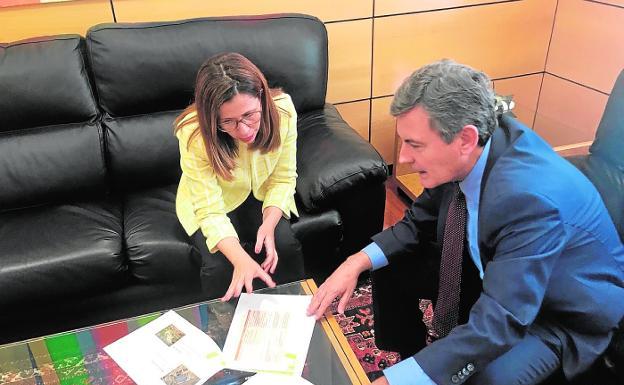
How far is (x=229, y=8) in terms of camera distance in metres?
2.40

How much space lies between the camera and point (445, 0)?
106 inches

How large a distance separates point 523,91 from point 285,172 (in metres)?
1.87

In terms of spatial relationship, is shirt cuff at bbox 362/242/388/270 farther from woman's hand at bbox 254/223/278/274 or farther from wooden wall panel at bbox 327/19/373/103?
wooden wall panel at bbox 327/19/373/103

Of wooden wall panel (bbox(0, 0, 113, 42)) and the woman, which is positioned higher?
wooden wall panel (bbox(0, 0, 113, 42))

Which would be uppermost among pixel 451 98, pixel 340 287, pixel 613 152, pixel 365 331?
pixel 451 98

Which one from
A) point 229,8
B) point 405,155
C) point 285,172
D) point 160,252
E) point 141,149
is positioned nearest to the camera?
point 405,155

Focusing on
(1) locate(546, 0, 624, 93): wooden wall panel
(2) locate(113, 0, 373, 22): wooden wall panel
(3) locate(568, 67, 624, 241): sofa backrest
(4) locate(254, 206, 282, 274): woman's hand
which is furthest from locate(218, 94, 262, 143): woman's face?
(1) locate(546, 0, 624, 93): wooden wall panel

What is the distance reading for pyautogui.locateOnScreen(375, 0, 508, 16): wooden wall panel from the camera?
2611 mm

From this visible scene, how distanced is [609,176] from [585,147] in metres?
0.69

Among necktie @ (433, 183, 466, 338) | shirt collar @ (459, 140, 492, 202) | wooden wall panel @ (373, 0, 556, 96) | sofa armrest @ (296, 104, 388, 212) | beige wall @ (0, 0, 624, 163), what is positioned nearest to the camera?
shirt collar @ (459, 140, 492, 202)

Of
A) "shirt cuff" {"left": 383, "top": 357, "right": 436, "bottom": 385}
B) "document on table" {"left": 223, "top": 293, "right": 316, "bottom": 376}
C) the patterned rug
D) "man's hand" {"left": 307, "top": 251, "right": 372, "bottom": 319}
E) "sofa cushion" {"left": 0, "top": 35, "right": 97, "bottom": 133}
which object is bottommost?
the patterned rug

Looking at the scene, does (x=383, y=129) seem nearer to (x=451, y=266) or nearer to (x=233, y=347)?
(x=451, y=266)

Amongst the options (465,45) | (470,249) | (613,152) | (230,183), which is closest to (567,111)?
(465,45)

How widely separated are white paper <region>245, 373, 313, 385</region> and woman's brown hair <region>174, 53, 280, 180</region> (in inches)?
27.0
